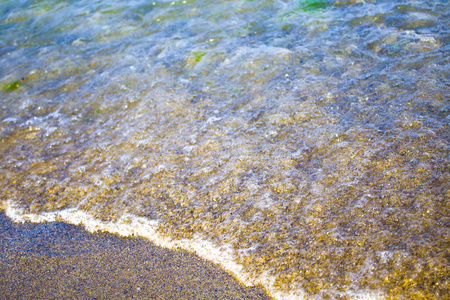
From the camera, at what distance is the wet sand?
2180mm

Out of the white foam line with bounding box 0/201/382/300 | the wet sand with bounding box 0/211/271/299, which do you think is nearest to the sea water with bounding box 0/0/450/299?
the white foam line with bounding box 0/201/382/300

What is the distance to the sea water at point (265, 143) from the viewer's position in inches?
87.4

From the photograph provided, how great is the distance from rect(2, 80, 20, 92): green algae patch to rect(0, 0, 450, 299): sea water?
0.16 ft

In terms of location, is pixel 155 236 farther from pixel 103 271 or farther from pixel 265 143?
pixel 265 143

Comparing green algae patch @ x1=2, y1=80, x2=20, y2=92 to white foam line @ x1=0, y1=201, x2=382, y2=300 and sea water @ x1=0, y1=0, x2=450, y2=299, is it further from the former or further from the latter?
white foam line @ x1=0, y1=201, x2=382, y2=300

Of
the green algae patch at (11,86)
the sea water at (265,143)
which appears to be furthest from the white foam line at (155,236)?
the green algae patch at (11,86)

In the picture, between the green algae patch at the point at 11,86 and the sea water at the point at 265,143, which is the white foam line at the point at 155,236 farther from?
the green algae patch at the point at 11,86

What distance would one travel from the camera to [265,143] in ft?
10.7

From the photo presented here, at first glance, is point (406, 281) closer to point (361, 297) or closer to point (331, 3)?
point (361, 297)

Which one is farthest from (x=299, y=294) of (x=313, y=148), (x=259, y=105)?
(x=259, y=105)

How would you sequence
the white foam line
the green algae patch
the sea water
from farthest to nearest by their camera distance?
the green algae patch
the sea water
the white foam line

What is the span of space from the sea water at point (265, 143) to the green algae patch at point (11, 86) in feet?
0.16

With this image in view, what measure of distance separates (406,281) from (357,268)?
0.90 feet

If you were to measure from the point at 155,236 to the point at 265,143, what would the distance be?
140 centimetres
